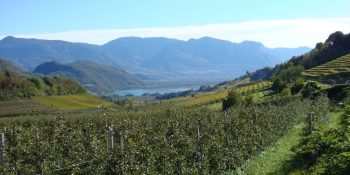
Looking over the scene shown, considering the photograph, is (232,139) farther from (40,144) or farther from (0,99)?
(0,99)

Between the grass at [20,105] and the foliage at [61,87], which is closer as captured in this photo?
the grass at [20,105]

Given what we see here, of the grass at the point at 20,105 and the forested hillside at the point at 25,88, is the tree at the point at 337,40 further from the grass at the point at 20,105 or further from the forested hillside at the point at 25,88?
the grass at the point at 20,105

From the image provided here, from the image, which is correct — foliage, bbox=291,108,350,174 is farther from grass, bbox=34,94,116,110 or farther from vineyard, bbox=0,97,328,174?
grass, bbox=34,94,116,110

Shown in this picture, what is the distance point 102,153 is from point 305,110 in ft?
70.0

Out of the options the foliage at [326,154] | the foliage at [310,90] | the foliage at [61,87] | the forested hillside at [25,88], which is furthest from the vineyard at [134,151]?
the foliage at [61,87]

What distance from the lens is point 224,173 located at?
11.9 meters

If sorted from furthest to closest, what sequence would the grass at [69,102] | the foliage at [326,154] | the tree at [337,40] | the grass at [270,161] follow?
1. the tree at [337,40]
2. the grass at [69,102]
3. the grass at [270,161]
4. the foliage at [326,154]

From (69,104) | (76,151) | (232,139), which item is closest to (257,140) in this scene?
(232,139)

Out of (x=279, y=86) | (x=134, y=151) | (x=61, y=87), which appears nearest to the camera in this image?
(x=134, y=151)

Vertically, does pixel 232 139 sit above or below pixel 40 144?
below

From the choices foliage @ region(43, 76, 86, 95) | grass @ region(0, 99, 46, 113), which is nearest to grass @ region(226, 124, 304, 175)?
grass @ region(0, 99, 46, 113)

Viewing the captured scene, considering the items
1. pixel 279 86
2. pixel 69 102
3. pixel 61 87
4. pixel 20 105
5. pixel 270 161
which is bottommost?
pixel 69 102

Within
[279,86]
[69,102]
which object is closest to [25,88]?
[69,102]

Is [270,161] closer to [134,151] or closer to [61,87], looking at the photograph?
[134,151]
